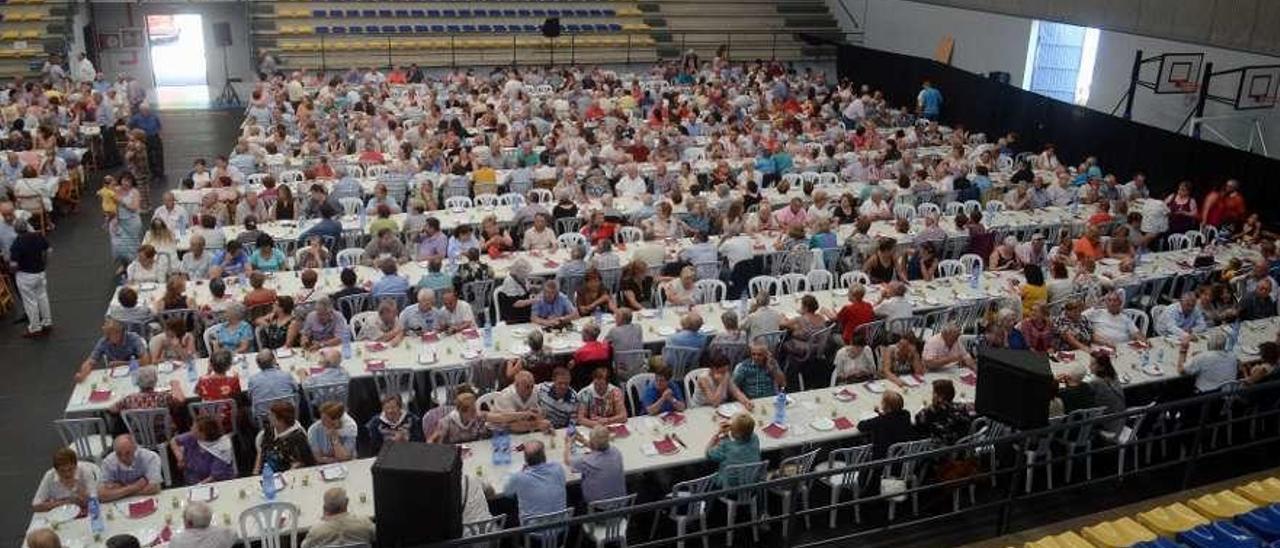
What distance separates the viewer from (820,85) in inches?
992

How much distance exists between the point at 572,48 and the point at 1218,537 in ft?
78.5

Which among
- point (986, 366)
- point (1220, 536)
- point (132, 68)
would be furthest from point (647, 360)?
point (132, 68)

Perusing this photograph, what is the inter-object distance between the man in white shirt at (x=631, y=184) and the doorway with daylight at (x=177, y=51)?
17.4 metres

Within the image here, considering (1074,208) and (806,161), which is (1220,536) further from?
(806,161)

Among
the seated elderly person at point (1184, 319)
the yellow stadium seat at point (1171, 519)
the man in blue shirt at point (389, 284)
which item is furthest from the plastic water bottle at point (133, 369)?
the seated elderly person at point (1184, 319)

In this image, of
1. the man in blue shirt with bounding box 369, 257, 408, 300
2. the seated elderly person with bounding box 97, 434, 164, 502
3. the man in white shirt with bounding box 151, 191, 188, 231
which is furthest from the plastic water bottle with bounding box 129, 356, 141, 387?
the man in white shirt with bounding box 151, 191, 188, 231

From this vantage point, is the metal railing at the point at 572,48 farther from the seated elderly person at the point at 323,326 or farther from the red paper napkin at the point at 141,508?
the red paper napkin at the point at 141,508

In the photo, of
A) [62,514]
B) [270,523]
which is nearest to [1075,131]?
[270,523]

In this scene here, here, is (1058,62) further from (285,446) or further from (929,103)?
(285,446)

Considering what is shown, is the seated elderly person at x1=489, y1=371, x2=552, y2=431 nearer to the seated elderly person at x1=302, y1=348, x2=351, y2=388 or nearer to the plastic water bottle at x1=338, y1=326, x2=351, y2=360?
the seated elderly person at x1=302, y1=348, x2=351, y2=388

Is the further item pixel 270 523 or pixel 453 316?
pixel 453 316

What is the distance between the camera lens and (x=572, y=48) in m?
28.5

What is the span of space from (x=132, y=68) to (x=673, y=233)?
835 inches

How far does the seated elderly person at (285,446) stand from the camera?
7629mm
